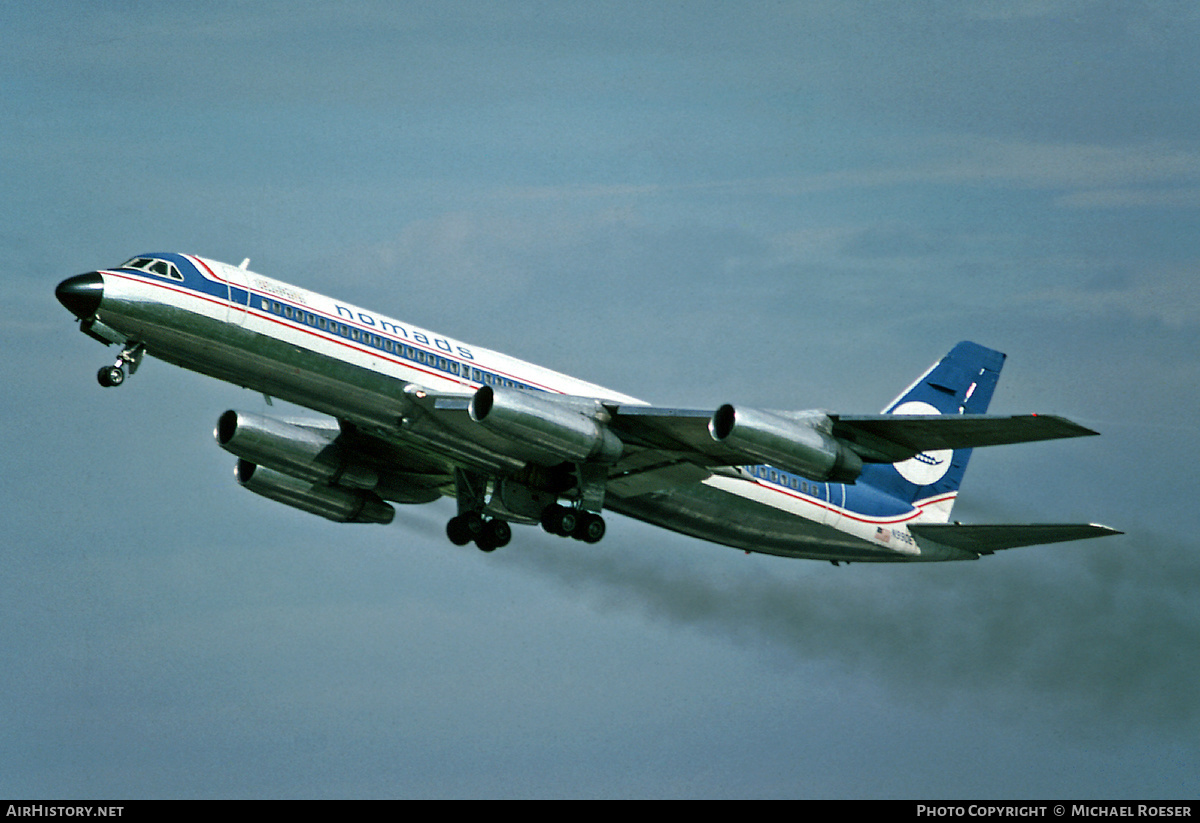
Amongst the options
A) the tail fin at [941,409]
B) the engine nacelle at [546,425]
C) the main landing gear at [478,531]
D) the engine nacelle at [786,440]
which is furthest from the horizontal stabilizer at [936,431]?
the main landing gear at [478,531]

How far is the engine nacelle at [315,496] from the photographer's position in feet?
161

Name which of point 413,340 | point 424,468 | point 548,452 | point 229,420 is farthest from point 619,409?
point 229,420

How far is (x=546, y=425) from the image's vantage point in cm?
4016

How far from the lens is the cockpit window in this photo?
127ft

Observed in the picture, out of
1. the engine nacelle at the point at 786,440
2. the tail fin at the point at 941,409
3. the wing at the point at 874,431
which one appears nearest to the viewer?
the wing at the point at 874,431

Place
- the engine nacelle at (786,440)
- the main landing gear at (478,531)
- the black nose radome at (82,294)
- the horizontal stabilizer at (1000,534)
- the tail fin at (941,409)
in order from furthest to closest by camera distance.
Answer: the tail fin at (941,409)
the main landing gear at (478,531)
the horizontal stabilizer at (1000,534)
the engine nacelle at (786,440)
the black nose radome at (82,294)

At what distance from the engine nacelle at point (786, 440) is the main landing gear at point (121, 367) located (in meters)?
14.1

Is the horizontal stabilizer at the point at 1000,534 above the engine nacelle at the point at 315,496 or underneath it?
underneath

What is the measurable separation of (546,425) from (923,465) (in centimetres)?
1585

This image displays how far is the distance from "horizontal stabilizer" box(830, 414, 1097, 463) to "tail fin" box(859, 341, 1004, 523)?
26.6 ft

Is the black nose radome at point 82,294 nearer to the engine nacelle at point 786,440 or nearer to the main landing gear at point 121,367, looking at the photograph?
the main landing gear at point 121,367

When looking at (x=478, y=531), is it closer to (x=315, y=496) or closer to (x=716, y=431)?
(x=315, y=496)

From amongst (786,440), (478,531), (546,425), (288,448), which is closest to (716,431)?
(786,440)
